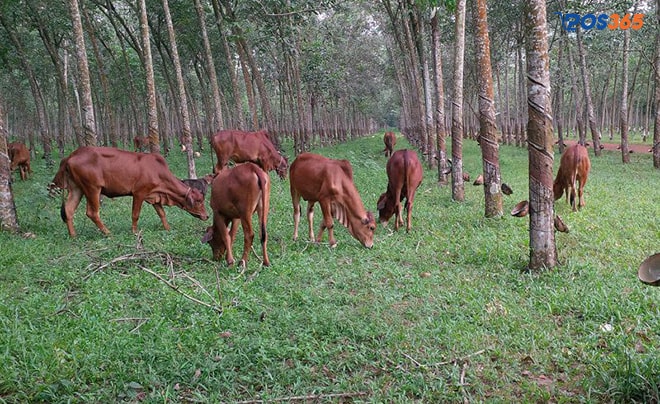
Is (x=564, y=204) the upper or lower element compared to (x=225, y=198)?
lower

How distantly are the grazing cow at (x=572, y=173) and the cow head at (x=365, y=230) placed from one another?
4.37 m

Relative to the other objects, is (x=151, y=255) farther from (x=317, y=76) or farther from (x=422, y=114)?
(x=317, y=76)

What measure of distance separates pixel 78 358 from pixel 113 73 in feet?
91.5

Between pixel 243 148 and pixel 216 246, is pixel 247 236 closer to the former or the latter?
pixel 216 246

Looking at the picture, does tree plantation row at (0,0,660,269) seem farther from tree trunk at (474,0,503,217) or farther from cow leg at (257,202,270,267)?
cow leg at (257,202,270,267)

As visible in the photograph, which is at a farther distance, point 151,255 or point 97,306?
point 151,255

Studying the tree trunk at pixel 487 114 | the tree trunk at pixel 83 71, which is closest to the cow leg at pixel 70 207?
the tree trunk at pixel 83 71

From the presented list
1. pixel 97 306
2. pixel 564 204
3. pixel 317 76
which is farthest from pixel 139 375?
pixel 317 76

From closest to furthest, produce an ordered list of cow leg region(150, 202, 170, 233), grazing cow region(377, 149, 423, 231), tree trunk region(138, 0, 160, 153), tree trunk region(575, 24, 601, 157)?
cow leg region(150, 202, 170, 233) < grazing cow region(377, 149, 423, 231) < tree trunk region(138, 0, 160, 153) < tree trunk region(575, 24, 601, 157)

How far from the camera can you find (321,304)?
5188 millimetres

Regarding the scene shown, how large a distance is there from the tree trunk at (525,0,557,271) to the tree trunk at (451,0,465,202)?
12.2 ft

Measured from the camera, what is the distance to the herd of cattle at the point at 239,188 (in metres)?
6.53

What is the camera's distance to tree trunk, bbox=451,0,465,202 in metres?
9.39

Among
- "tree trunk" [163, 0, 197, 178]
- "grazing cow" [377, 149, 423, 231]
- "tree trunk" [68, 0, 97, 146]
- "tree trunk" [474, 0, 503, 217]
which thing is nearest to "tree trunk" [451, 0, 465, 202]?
"tree trunk" [474, 0, 503, 217]
